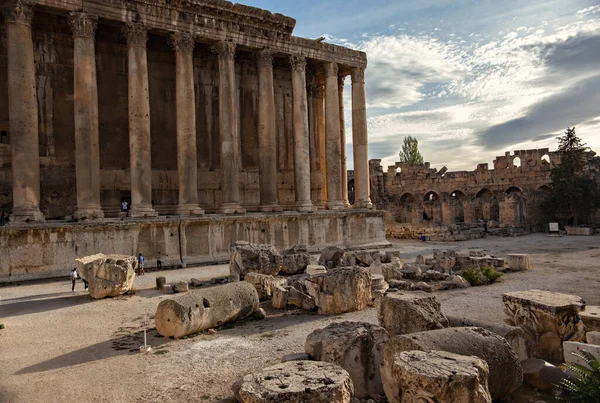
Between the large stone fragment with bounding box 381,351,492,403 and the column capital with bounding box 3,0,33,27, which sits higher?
the column capital with bounding box 3,0,33,27

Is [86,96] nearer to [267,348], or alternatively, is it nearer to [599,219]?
[267,348]

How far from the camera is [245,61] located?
71.4ft

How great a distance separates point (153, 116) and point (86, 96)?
3.94m

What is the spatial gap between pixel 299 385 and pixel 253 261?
8.61 m

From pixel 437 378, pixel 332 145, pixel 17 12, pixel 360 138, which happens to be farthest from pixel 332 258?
pixel 17 12

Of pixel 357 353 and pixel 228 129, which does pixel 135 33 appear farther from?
pixel 357 353

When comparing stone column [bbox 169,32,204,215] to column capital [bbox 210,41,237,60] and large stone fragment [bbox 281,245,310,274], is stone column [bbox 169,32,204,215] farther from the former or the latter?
large stone fragment [bbox 281,245,310,274]

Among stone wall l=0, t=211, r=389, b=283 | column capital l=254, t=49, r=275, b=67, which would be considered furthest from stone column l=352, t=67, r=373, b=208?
column capital l=254, t=49, r=275, b=67

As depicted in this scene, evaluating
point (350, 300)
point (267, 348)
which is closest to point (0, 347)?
point (267, 348)

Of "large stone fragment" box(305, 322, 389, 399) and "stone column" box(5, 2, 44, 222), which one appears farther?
"stone column" box(5, 2, 44, 222)

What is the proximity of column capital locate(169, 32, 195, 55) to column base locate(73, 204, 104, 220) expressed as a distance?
733 centimetres

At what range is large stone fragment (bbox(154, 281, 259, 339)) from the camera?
7578 mm

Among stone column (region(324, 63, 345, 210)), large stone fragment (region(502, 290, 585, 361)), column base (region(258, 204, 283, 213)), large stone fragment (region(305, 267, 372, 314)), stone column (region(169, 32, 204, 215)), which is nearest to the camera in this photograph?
large stone fragment (region(502, 290, 585, 361))

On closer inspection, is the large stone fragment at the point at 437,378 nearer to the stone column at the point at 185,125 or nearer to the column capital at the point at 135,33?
the stone column at the point at 185,125
